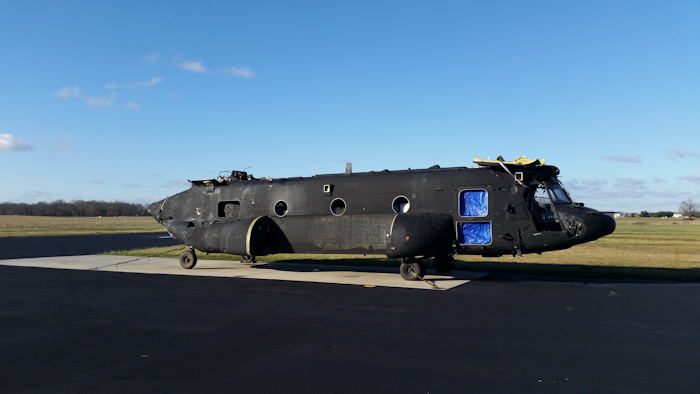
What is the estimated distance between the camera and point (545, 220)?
15.0 meters

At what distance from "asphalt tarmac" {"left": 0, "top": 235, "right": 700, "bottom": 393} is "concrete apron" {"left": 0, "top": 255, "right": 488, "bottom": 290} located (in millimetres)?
1450

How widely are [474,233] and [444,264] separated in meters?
2.42

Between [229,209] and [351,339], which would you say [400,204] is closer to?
[229,209]

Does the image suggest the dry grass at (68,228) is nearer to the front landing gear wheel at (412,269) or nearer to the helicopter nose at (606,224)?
the front landing gear wheel at (412,269)

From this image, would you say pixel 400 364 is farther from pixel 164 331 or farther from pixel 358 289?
pixel 358 289

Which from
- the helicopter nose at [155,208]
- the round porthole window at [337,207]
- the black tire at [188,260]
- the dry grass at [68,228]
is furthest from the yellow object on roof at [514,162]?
the dry grass at [68,228]

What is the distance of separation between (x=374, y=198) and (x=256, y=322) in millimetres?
8114

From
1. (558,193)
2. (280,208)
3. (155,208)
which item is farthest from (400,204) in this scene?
(155,208)

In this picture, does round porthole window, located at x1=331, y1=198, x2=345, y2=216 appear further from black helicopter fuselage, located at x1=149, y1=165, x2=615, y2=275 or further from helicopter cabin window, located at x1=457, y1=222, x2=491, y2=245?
helicopter cabin window, located at x1=457, y1=222, x2=491, y2=245

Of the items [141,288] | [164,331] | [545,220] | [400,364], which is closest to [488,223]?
[545,220]

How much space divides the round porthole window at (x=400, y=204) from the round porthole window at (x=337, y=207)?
209cm

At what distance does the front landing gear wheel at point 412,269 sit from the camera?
15289 millimetres

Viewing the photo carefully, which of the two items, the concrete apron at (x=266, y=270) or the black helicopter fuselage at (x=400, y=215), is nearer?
the black helicopter fuselage at (x=400, y=215)

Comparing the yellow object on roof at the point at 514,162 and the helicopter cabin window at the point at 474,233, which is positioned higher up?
the yellow object on roof at the point at 514,162
